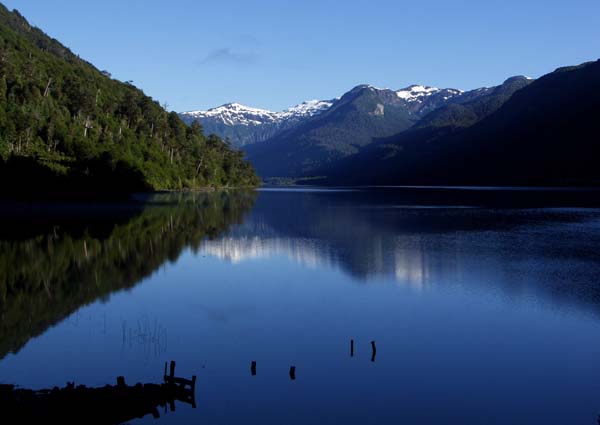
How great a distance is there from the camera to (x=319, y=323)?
127 feet

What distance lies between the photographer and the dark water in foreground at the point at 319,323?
25703 mm

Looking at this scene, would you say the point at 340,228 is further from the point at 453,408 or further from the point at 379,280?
the point at 453,408

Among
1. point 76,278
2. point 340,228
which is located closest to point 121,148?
point 340,228

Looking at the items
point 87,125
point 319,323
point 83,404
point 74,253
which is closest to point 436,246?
point 319,323

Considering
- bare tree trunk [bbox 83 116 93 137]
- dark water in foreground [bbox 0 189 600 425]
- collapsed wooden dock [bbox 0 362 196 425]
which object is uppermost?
bare tree trunk [bbox 83 116 93 137]

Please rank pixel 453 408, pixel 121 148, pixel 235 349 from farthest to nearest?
pixel 121 148 → pixel 235 349 → pixel 453 408

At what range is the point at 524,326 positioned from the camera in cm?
3772

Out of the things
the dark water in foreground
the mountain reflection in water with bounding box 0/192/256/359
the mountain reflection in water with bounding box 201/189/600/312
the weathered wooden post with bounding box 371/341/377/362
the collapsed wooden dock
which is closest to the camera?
the collapsed wooden dock

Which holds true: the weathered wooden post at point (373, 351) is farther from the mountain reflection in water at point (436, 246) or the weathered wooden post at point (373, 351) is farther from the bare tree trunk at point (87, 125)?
the bare tree trunk at point (87, 125)

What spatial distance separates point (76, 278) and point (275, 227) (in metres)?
54.3

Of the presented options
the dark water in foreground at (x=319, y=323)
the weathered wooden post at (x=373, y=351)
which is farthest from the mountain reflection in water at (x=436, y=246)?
the weathered wooden post at (x=373, y=351)

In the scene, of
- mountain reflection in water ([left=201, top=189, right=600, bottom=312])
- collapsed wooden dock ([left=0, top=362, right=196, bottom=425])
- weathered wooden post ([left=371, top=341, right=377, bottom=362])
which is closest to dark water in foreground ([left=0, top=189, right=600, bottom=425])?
mountain reflection in water ([left=201, top=189, right=600, bottom=312])

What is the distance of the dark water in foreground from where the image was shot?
84.3 ft

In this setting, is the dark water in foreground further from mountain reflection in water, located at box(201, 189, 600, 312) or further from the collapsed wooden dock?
the collapsed wooden dock
